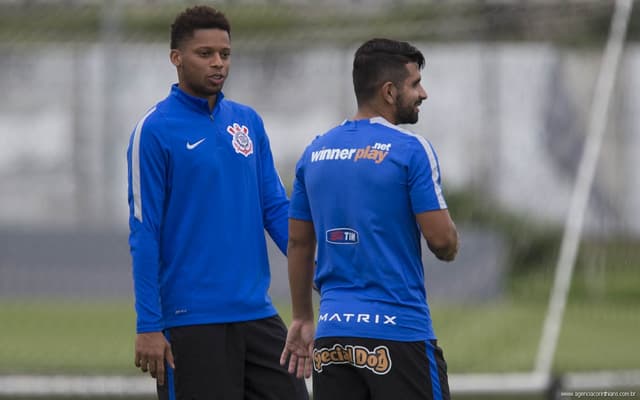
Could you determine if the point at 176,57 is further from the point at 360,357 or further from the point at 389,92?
the point at 360,357

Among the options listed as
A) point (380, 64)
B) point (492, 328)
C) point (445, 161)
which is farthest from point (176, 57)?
point (445, 161)

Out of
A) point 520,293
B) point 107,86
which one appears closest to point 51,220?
point 107,86

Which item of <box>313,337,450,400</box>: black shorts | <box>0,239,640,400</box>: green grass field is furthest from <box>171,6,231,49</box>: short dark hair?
<box>0,239,640,400</box>: green grass field

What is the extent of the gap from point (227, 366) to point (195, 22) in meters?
1.28

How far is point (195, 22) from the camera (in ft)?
16.3

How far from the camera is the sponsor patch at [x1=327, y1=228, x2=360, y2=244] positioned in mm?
4363

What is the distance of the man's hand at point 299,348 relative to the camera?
4742 mm

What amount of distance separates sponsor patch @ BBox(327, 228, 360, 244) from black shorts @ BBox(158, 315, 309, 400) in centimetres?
72

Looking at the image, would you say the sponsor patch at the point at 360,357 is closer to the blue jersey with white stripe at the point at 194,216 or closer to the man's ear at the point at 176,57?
the blue jersey with white stripe at the point at 194,216

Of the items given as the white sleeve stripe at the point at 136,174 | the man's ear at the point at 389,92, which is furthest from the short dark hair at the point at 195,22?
the man's ear at the point at 389,92

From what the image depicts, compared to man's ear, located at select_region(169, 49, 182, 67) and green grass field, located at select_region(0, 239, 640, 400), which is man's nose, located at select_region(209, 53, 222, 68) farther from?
green grass field, located at select_region(0, 239, 640, 400)

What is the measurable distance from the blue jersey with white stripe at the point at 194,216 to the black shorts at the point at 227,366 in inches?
2.2

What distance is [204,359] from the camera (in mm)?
4906

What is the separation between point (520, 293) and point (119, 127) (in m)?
6.90
